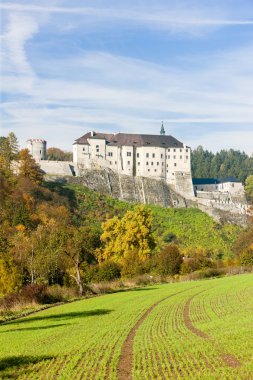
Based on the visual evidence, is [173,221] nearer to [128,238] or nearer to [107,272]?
[128,238]

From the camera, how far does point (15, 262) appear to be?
130 ft

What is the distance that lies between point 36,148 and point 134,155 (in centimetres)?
1876

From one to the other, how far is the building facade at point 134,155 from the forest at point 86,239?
895cm

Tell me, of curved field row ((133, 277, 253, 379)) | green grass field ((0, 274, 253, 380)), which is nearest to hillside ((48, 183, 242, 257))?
green grass field ((0, 274, 253, 380))

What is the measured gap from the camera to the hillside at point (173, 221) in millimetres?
73625

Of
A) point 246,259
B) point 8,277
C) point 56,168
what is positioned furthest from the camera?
point 56,168

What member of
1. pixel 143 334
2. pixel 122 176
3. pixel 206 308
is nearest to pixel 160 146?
pixel 122 176

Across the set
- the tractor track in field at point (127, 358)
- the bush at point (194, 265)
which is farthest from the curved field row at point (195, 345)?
the bush at point (194, 265)

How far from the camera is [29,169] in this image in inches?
3095

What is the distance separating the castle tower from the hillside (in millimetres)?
11545

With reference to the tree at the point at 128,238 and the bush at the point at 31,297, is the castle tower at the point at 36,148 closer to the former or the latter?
the tree at the point at 128,238

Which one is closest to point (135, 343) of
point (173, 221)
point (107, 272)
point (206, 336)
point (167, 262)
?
point (206, 336)

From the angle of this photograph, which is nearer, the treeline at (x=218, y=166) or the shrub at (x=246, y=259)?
the shrub at (x=246, y=259)

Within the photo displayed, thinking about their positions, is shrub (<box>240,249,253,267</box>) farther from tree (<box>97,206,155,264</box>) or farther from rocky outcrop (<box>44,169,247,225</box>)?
rocky outcrop (<box>44,169,247,225</box>)
